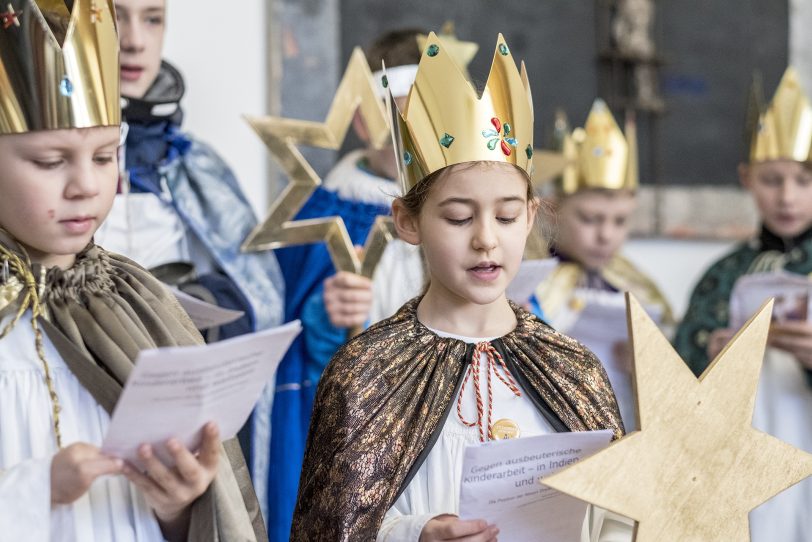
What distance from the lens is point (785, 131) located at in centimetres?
434

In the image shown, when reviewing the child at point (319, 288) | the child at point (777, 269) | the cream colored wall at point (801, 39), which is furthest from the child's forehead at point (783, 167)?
the cream colored wall at point (801, 39)

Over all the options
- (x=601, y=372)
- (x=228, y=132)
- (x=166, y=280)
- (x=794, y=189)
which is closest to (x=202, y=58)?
(x=228, y=132)

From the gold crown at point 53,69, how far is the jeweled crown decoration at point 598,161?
2765 millimetres

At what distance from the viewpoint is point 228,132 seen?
4449mm

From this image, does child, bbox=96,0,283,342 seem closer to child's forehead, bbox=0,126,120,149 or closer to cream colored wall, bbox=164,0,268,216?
cream colored wall, bbox=164,0,268,216

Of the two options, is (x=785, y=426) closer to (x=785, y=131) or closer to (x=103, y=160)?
(x=785, y=131)

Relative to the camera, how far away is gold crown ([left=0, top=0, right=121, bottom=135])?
1.92 metres

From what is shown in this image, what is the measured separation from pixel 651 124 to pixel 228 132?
2333mm

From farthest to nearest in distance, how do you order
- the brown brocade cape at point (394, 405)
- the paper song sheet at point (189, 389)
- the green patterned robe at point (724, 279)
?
the green patterned robe at point (724, 279) → the brown brocade cape at point (394, 405) → the paper song sheet at point (189, 389)

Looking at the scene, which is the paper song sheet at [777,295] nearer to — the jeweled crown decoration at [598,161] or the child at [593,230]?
the child at [593,230]

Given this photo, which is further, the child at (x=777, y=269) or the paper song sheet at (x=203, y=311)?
the child at (x=777, y=269)

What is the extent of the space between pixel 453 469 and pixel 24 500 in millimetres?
804

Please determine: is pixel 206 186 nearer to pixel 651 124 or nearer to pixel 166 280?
pixel 166 280

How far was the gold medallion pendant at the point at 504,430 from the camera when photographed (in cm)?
224
